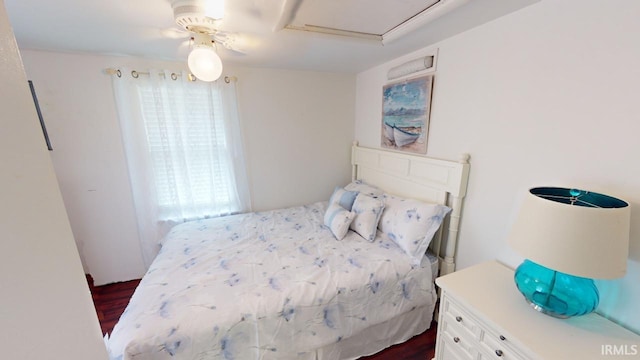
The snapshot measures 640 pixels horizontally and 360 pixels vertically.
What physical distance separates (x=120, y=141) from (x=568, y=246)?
3.16 meters

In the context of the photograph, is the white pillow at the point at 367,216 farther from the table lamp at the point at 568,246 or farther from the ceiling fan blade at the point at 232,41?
the ceiling fan blade at the point at 232,41

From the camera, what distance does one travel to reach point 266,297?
1377 mm

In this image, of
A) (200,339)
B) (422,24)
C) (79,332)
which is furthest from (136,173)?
(422,24)

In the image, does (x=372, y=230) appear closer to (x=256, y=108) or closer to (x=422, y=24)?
(x=422, y=24)

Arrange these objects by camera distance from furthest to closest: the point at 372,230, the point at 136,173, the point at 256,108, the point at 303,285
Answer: the point at 256,108 < the point at 136,173 < the point at 372,230 < the point at 303,285

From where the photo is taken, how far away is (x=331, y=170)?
3.07 m

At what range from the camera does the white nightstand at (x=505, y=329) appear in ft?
3.12

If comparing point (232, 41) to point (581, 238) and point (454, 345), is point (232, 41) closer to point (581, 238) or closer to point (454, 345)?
point (581, 238)

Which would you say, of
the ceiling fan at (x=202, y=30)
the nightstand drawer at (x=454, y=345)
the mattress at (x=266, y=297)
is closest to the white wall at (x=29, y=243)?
the mattress at (x=266, y=297)

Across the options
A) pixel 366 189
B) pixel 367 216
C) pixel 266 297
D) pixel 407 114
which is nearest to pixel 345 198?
pixel 366 189

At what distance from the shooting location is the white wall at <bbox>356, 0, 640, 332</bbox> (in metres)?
1.01

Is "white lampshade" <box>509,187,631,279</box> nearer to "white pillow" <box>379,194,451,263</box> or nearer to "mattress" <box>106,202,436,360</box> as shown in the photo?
"white pillow" <box>379,194,451,263</box>

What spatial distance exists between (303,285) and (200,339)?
585 millimetres

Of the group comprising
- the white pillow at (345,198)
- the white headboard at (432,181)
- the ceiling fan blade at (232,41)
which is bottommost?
the white pillow at (345,198)
